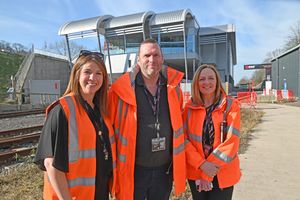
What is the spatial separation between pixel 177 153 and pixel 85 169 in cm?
98

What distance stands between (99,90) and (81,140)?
1.74ft

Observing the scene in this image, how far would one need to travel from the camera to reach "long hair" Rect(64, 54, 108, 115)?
272 cm

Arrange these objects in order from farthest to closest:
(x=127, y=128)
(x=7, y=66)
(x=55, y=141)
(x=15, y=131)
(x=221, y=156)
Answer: (x=7, y=66)
(x=15, y=131)
(x=221, y=156)
(x=127, y=128)
(x=55, y=141)

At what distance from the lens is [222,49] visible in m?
56.3

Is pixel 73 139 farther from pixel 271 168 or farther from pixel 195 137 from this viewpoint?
pixel 271 168

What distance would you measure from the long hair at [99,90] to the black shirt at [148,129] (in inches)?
14.5

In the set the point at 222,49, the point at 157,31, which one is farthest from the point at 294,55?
the point at 157,31

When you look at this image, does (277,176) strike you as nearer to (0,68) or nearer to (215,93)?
(215,93)

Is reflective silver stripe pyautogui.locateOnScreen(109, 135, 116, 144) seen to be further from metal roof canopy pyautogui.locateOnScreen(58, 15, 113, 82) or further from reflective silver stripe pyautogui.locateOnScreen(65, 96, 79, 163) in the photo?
metal roof canopy pyautogui.locateOnScreen(58, 15, 113, 82)

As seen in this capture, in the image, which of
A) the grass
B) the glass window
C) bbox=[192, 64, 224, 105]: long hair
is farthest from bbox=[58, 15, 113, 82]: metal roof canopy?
bbox=[192, 64, 224, 105]: long hair

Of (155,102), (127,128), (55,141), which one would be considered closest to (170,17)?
(155,102)

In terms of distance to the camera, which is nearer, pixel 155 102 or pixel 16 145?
pixel 155 102

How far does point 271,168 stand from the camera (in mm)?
6879

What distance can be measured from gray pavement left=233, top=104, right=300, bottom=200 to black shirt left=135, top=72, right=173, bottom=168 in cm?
244
